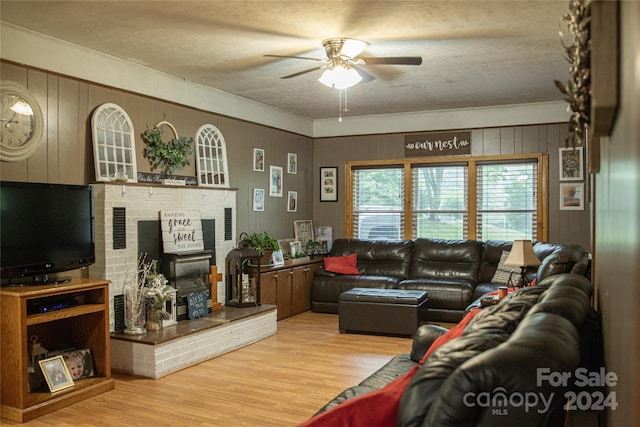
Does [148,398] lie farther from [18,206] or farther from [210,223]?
[210,223]

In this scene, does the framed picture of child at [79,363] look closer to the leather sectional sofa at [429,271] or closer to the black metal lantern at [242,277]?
the black metal lantern at [242,277]

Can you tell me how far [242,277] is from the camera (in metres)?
6.21

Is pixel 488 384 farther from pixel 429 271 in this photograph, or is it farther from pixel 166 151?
pixel 429 271

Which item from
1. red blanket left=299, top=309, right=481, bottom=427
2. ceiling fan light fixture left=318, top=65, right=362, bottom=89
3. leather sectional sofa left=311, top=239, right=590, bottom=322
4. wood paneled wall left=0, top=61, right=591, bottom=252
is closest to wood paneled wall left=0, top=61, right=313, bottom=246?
wood paneled wall left=0, top=61, right=591, bottom=252

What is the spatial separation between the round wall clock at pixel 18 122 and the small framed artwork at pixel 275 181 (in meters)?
3.54

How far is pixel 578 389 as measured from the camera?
1.89 meters

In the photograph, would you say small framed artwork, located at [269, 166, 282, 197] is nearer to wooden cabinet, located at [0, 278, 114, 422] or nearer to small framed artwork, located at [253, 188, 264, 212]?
small framed artwork, located at [253, 188, 264, 212]

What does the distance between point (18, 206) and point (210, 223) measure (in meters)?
2.35

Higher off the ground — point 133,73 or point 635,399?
point 133,73

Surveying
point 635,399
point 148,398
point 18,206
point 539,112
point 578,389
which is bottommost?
point 148,398

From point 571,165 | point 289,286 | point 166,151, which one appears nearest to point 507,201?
point 571,165

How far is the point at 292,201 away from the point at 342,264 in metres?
1.25

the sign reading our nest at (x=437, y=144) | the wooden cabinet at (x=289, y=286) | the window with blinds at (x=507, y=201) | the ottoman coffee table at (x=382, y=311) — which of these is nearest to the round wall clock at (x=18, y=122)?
the wooden cabinet at (x=289, y=286)

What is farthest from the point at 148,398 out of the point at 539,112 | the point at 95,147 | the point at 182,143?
the point at 539,112
